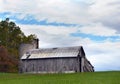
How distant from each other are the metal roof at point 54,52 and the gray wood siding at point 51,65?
0.82 metres

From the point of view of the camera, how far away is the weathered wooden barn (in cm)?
7181

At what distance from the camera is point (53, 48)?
74.9 m

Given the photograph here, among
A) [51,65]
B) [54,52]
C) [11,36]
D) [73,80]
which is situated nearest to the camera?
[73,80]

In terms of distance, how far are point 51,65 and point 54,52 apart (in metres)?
2.76

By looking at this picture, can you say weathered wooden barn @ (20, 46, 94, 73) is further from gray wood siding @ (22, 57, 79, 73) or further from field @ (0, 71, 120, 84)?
field @ (0, 71, 120, 84)

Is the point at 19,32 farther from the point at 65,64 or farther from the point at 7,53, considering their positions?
the point at 65,64

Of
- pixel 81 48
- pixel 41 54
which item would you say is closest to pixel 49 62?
A: pixel 41 54

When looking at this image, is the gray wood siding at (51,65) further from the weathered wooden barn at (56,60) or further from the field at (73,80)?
the field at (73,80)

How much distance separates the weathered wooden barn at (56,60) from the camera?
236 feet

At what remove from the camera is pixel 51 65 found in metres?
73.9

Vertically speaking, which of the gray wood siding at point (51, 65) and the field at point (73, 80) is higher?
the field at point (73, 80)

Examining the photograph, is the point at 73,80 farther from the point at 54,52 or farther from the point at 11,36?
the point at 11,36

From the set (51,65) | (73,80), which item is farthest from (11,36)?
(73,80)

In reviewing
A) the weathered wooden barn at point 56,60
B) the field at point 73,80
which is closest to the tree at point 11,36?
the weathered wooden barn at point 56,60
